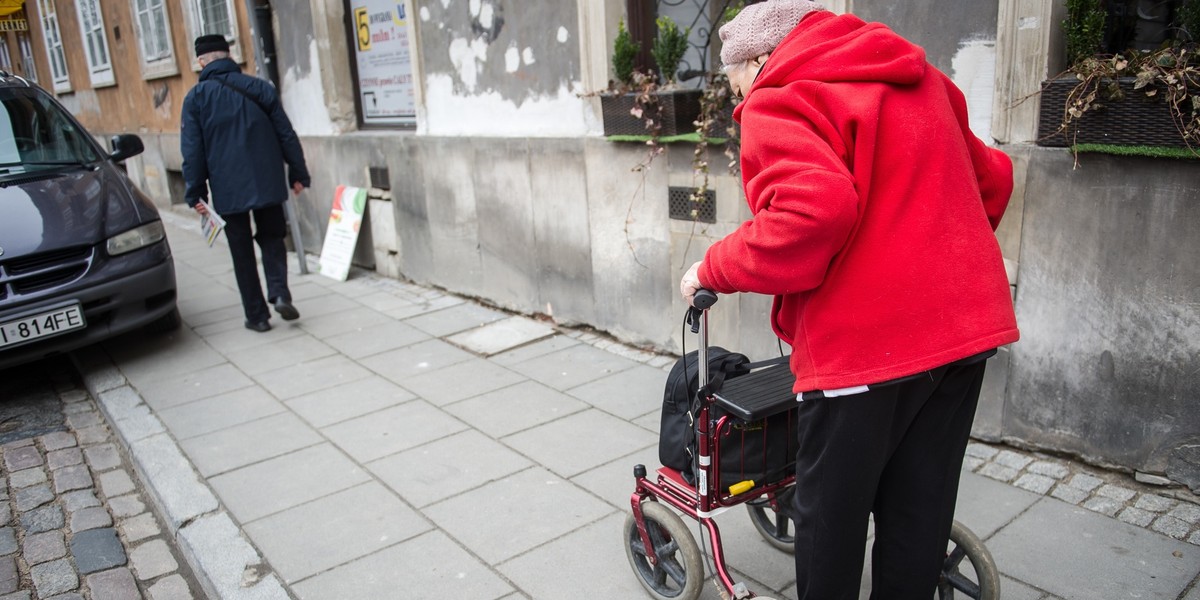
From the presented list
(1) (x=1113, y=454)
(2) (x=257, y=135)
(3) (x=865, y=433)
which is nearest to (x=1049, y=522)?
(1) (x=1113, y=454)

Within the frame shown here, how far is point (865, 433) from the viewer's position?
2.06 metres

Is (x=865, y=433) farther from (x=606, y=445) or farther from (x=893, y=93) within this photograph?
(x=606, y=445)

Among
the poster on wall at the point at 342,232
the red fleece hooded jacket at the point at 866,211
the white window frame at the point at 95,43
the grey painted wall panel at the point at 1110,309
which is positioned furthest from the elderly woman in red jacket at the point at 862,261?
the white window frame at the point at 95,43

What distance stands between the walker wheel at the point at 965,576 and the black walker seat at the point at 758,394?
583 mm

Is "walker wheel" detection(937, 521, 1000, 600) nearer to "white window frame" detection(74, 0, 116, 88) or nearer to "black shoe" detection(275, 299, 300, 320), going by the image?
"black shoe" detection(275, 299, 300, 320)

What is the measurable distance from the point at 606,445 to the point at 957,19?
2333 mm

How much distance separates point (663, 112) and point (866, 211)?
295 cm

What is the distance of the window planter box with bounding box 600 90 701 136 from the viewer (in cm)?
473

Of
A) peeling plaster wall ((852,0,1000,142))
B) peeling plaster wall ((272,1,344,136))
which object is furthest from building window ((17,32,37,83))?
peeling plaster wall ((852,0,1000,142))

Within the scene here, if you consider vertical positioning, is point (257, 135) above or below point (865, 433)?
above

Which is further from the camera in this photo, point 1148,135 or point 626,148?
point 626,148

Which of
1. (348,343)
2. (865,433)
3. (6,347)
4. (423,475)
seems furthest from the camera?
(348,343)

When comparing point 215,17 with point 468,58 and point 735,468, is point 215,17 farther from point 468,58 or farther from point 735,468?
point 735,468

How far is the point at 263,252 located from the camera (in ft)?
21.0
